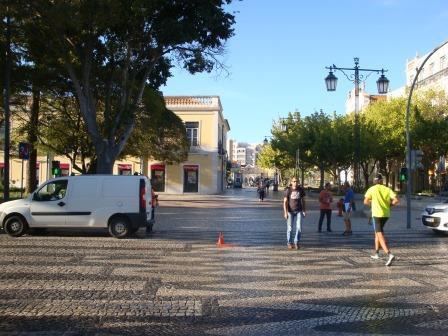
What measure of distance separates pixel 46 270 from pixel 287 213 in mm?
6249

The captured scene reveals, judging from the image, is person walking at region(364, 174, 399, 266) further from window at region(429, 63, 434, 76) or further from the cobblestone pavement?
window at region(429, 63, 434, 76)

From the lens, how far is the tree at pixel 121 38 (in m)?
19.2

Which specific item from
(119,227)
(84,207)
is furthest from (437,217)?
(84,207)

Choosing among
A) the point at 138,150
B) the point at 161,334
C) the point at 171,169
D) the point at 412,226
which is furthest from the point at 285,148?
the point at 161,334

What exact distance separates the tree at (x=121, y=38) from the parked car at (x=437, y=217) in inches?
369

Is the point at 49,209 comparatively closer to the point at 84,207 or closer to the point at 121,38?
the point at 84,207

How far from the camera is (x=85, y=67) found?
72.7 feet

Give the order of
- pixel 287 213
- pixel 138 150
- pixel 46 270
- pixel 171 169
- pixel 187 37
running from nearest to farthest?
pixel 46 270, pixel 287 213, pixel 187 37, pixel 138 150, pixel 171 169

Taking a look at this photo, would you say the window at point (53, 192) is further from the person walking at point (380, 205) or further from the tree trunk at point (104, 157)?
the person walking at point (380, 205)

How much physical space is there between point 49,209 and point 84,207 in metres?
0.96

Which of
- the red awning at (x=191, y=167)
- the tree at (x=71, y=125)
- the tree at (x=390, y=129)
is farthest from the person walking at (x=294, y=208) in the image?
the red awning at (x=191, y=167)

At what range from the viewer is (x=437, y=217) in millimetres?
17984

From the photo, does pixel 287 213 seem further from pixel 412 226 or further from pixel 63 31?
pixel 63 31

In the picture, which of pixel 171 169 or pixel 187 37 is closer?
pixel 187 37
